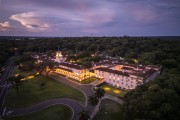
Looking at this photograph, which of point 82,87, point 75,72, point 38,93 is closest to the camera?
point 38,93

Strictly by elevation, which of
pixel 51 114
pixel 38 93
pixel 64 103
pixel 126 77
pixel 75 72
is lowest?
pixel 51 114

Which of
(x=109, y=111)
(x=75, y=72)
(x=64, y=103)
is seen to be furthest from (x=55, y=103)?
(x=75, y=72)

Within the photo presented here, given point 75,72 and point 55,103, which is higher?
point 75,72

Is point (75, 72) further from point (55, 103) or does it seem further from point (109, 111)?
point (109, 111)

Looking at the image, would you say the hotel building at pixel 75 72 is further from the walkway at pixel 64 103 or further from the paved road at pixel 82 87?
the walkway at pixel 64 103

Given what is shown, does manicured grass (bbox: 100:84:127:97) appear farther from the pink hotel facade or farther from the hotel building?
the hotel building

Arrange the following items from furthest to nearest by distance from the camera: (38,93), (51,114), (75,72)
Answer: (75,72) → (38,93) → (51,114)

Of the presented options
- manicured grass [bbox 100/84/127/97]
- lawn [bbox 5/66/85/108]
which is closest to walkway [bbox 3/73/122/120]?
lawn [bbox 5/66/85/108]

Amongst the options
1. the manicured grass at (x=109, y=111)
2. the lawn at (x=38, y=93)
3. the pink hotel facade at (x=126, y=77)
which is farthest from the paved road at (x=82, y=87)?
the pink hotel facade at (x=126, y=77)
